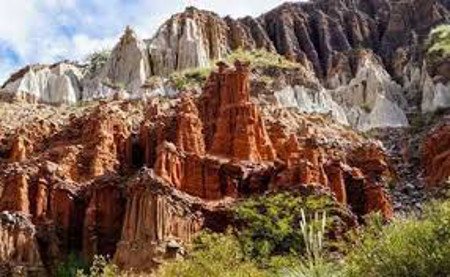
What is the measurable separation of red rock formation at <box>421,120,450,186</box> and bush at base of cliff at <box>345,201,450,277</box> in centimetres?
5064

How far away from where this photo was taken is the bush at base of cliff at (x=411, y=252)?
151ft

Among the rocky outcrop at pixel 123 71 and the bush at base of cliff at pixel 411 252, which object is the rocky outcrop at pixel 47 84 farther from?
the bush at base of cliff at pixel 411 252

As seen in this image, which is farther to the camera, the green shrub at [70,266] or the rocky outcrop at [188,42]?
the rocky outcrop at [188,42]

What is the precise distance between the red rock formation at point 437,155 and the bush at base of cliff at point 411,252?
5064 centimetres

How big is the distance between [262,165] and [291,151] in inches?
304

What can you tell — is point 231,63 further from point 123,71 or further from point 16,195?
point 16,195

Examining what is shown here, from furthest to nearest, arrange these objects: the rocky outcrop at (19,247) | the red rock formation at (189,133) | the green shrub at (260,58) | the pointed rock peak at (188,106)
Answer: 1. the green shrub at (260,58)
2. the pointed rock peak at (188,106)
3. the red rock formation at (189,133)
4. the rocky outcrop at (19,247)

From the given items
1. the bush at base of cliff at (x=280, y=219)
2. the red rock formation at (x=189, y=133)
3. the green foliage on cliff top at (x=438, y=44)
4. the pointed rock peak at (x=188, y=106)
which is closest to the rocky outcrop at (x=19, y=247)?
the bush at base of cliff at (x=280, y=219)

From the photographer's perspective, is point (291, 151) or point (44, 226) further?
point (291, 151)

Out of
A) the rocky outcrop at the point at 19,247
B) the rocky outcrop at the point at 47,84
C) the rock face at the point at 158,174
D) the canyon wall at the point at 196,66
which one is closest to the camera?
the rock face at the point at 158,174

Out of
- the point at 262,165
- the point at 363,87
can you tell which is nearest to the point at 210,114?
the point at 262,165

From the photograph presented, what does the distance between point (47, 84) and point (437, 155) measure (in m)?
75.7

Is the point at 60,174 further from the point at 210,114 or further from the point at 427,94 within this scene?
the point at 427,94

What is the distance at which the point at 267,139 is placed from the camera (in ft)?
305
